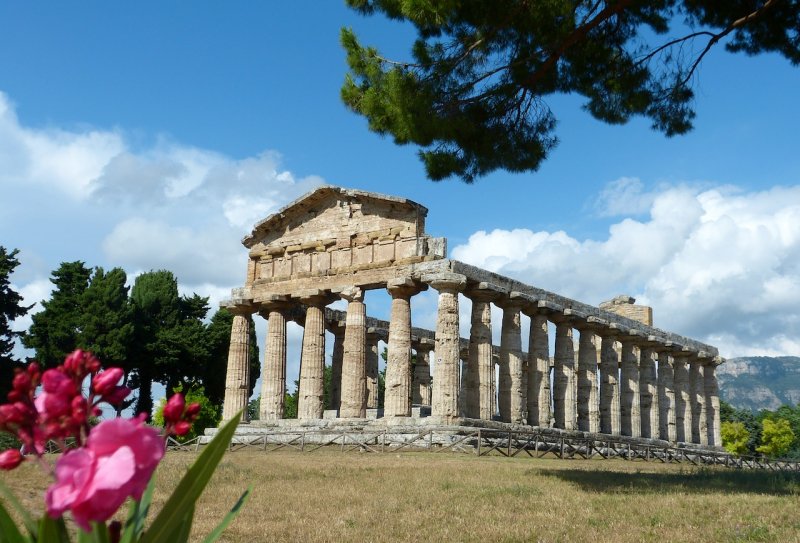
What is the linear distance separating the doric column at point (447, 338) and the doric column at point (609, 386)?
37.6 ft

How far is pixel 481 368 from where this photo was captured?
3191cm

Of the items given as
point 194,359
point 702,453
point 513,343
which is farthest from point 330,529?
point 194,359

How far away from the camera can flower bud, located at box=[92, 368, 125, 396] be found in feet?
8.73

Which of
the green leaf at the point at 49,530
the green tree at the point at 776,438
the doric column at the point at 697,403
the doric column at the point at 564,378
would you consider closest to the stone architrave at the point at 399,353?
the doric column at the point at 564,378

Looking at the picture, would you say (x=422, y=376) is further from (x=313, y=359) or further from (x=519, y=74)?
(x=519, y=74)

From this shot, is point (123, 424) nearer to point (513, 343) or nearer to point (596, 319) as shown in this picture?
point (513, 343)

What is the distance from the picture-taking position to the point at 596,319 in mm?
37125

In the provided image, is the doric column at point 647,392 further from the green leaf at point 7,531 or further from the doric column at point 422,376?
the green leaf at point 7,531

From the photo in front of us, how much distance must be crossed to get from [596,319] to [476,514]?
26.6m

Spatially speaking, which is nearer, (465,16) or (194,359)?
(465,16)

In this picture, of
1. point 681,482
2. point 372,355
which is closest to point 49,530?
point 681,482

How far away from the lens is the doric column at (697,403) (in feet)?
149

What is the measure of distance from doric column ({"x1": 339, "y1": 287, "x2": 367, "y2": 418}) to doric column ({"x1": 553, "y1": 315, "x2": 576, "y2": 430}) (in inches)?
356

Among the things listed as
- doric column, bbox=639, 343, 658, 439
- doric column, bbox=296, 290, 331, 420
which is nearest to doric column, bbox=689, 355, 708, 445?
doric column, bbox=639, 343, 658, 439
